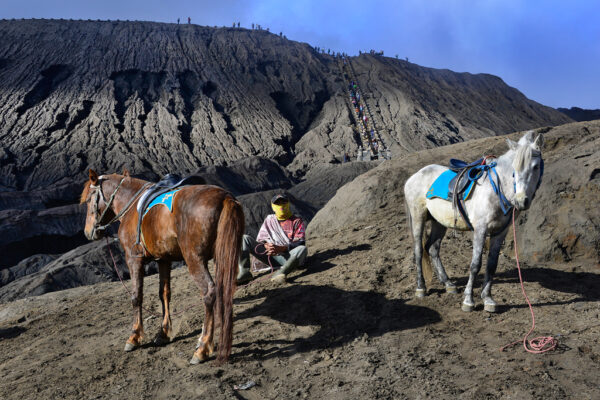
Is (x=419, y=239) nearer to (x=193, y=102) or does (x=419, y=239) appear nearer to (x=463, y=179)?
(x=463, y=179)

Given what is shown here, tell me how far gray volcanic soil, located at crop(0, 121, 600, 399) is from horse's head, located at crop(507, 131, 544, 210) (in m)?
1.15

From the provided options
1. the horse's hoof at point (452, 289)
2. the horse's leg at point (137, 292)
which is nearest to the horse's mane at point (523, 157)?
the horse's hoof at point (452, 289)

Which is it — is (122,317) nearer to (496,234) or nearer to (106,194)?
(106,194)

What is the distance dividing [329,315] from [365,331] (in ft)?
1.82

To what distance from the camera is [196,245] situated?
12.5ft

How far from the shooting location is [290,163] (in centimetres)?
3803

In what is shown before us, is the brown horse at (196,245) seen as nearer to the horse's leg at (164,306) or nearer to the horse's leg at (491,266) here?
the horse's leg at (164,306)

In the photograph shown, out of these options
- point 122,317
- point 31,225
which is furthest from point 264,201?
point 122,317

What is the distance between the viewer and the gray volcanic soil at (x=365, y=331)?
3182mm

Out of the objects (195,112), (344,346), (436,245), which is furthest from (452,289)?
(195,112)

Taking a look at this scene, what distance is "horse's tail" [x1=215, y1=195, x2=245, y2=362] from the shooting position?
357cm

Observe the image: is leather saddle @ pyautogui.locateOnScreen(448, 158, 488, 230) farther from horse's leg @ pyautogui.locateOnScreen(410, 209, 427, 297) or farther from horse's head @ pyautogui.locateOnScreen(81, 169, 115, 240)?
horse's head @ pyautogui.locateOnScreen(81, 169, 115, 240)

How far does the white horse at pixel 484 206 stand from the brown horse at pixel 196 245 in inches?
86.7

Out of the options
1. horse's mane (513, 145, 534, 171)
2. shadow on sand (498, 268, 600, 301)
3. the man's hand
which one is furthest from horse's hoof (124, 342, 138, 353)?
shadow on sand (498, 268, 600, 301)
